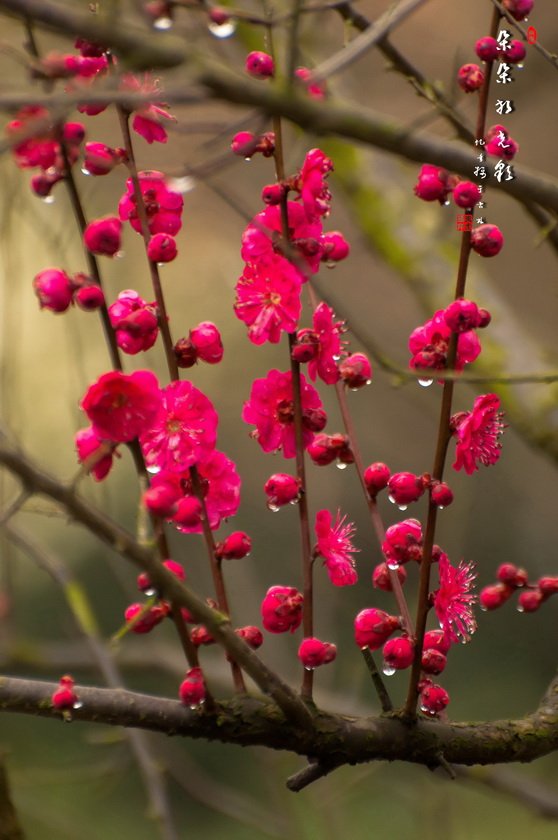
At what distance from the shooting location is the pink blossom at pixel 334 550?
1.17 meters

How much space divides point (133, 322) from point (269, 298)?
15 cm

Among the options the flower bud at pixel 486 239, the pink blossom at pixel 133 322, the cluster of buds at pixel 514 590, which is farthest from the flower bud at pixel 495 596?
the pink blossom at pixel 133 322

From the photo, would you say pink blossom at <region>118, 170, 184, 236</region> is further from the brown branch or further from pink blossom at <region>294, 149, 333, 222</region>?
the brown branch

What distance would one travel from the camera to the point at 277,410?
1.18 m

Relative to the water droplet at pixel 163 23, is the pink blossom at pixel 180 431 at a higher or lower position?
lower

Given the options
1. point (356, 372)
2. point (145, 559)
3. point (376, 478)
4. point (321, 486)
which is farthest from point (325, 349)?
point (321, 486)

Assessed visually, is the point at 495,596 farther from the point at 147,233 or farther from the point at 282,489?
the point at 147,233

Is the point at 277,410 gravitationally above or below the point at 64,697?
above

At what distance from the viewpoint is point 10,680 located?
1022mm

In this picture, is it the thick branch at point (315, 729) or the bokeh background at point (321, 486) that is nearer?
the thick branch at point (315, 729)

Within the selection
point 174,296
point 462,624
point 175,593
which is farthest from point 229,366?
point 175,593

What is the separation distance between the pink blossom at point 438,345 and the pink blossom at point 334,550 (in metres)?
0.20

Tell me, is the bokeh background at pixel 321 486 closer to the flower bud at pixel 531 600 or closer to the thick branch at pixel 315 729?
the flower bud at pixel 531 600

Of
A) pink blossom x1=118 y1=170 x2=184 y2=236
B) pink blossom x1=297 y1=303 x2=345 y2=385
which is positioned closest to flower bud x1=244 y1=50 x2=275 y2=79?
pink blossom x1=118 y1=170 x2=184 y2=236
